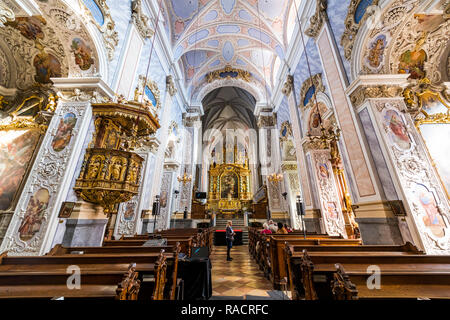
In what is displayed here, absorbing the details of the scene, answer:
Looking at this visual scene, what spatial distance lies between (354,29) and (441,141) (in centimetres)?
374

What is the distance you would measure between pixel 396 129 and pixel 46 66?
876 centimetres

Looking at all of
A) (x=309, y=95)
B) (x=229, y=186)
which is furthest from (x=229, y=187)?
(x=309, y=95)

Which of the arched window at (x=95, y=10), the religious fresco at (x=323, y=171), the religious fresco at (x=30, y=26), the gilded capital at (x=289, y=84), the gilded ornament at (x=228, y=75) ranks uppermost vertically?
the gilded ornament at (x=228, y=75)

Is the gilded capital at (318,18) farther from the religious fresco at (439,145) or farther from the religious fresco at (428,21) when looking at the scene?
the religious fresco at (439,145)

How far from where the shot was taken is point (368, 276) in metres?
1.64

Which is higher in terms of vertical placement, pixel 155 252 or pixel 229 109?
pixel 229 109

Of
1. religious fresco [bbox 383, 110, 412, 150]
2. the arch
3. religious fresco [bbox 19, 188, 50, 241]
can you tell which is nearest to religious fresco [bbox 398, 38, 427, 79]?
religious fresco [bbox 383, 110, 412, 150]

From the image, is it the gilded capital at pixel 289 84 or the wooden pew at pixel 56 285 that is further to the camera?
the gilded capital at pixel 289 84

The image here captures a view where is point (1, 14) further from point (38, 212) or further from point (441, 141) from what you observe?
point (441, 141)

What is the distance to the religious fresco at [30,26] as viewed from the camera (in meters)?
3.84

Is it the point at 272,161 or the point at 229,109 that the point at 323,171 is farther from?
the point at 229,109

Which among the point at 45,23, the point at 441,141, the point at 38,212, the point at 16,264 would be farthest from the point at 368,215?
the point at 45,23

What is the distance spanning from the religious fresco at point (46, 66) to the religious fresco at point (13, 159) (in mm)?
1616

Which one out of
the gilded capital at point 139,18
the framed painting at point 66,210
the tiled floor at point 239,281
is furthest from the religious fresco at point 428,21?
the framed painting at point 66,210
